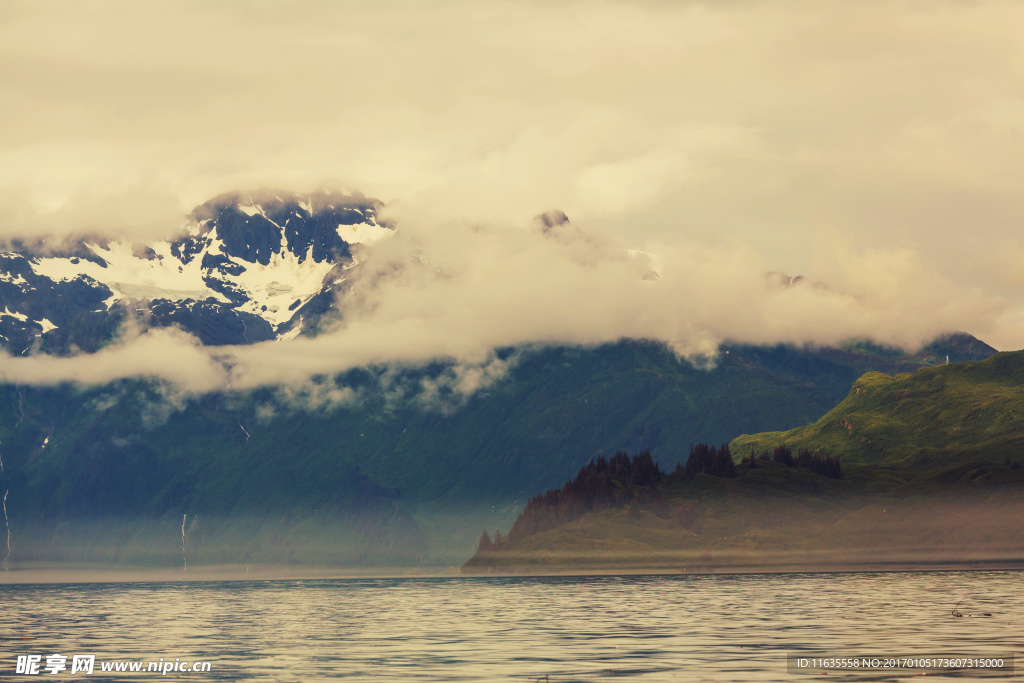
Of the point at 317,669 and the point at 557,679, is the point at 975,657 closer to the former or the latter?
the point at 557,679

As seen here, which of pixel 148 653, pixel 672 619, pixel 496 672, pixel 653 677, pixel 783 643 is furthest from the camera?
pixel 672 619

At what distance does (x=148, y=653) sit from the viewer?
146750 mm

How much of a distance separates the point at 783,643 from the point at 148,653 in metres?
73.7

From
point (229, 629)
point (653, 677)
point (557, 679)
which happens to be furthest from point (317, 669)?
point (229, 629)

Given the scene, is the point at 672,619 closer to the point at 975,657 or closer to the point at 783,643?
the point at 783,643

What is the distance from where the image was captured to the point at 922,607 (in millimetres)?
191500

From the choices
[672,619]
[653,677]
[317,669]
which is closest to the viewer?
[653,677]

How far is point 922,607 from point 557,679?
329ft

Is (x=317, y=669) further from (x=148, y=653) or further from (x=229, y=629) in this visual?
(x=229, y=629)

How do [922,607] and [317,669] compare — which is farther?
[922,607]

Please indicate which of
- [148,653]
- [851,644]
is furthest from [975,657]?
[148,653]

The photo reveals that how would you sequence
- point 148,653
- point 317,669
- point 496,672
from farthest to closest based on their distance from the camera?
point 148,653
point 317,669
point 496,672

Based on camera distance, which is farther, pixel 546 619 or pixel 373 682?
pixel 546 619

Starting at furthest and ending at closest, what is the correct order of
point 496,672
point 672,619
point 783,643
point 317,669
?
point 672,619 → point 783,643 → point 317,669 → point 496,672
